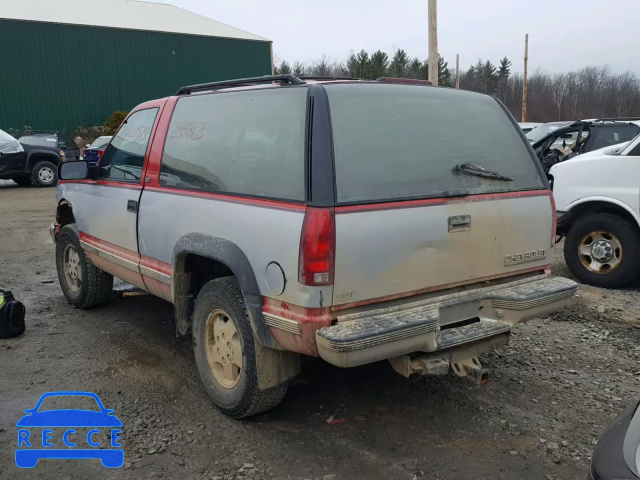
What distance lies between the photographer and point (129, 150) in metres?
4.61

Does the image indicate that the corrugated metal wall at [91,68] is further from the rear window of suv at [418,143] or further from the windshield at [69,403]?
the rear window of suv at [418,143]

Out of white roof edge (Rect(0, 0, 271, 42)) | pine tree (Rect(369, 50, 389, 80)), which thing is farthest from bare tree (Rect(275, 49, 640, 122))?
white roof edge (Rect(0, 0, 271, 42))

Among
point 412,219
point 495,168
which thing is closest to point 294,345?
point 412,219

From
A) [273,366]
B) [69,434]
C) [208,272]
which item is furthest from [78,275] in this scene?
[273,366]

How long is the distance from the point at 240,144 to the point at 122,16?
33345 mm

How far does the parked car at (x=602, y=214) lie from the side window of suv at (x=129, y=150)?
4.11 m

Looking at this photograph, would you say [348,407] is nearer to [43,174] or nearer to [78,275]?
[78,275]

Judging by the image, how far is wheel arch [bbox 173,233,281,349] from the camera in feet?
10.1

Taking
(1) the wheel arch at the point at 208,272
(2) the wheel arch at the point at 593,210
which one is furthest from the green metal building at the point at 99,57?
(1) the wheel arch at the point at 208,272

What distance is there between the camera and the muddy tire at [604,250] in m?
5.96

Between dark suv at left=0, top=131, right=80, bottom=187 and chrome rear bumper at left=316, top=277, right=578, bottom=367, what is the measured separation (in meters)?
16.7

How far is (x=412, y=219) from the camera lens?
3.00 meters

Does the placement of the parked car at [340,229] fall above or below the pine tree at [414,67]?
below

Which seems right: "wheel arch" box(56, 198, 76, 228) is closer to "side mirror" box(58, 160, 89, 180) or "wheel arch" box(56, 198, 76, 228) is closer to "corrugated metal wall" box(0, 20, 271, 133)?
"side mirror" box(58, 160, 89, 180)
